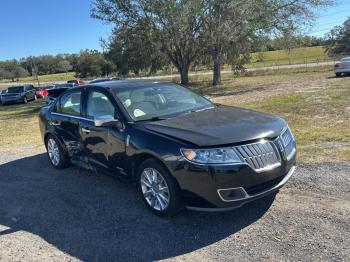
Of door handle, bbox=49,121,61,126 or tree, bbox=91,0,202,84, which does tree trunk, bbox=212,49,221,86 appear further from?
door handle, bbox=49,121,61,126

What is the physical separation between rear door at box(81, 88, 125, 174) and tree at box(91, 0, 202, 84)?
17747 mm

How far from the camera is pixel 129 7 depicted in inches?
968

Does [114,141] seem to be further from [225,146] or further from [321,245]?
[321,245]

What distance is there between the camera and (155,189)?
449 cm

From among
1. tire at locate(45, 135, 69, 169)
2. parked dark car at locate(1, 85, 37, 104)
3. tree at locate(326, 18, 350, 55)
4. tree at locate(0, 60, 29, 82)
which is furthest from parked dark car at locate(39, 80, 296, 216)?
tree at locate(0, 60, 29, 82)

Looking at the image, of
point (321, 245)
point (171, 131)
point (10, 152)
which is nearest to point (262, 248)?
point (321, 245)

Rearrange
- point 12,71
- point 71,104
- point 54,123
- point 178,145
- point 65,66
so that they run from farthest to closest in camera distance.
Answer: point 12,71
point 65,66
point 54,123
point 71,104
point 178,145

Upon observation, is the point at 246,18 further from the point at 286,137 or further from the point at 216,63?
the point at 286,137

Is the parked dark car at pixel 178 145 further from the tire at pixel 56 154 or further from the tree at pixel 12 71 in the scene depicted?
the tree at pixel 12 71

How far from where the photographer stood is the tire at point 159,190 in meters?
4.23

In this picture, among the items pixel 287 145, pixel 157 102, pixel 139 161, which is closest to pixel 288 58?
pixel 157 102

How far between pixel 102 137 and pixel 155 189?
1.28 meters

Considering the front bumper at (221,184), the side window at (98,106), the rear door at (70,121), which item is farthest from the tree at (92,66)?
the front bumper at (221,184)

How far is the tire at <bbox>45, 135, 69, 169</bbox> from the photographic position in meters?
6.75
